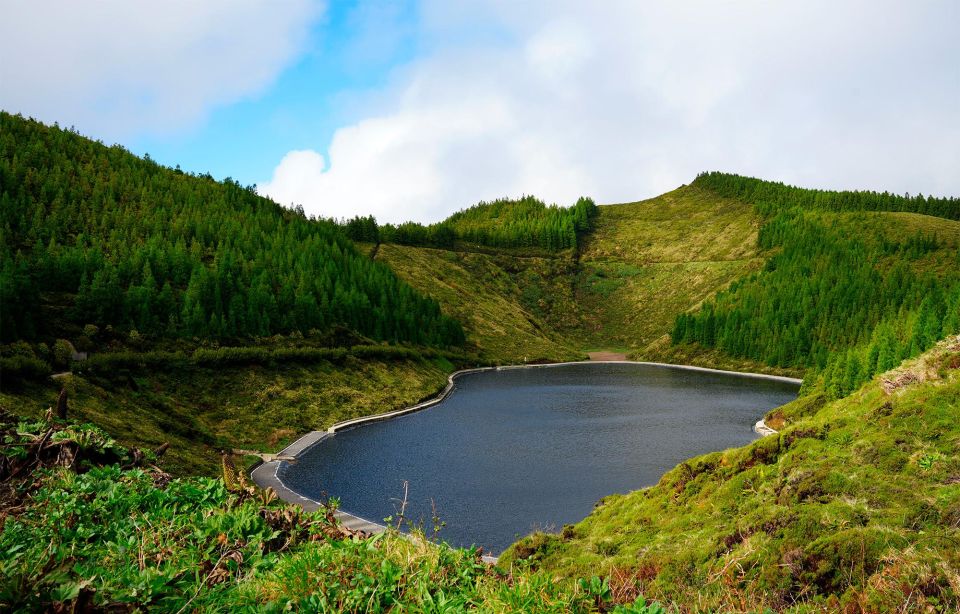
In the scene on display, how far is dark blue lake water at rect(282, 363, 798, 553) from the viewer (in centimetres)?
5125

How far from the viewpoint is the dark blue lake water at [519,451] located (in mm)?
51250

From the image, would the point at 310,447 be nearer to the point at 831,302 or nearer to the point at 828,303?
the point at 828,303

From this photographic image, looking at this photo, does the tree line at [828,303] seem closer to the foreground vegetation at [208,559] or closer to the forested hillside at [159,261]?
the forested hillside at [159,261]

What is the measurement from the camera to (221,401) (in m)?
85.4

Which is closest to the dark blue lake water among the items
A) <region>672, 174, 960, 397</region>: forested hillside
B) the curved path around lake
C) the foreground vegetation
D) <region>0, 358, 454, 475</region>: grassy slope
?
the curved path around lake

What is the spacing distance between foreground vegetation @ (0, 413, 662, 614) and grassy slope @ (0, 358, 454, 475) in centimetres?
4064

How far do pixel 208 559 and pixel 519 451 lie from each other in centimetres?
6705

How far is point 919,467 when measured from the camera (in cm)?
2167

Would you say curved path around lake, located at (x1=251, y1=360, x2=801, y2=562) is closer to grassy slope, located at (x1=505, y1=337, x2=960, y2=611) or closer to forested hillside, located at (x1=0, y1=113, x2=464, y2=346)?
grassy slope, located at (x1=505, y1=337, x2=960, y2=611)

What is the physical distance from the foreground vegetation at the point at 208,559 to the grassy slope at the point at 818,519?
3.77 metres

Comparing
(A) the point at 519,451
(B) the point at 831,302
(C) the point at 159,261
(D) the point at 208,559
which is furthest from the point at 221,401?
(B) the point at 831,302

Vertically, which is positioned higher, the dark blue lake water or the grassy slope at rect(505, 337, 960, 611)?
the grassy slope at rect(505, 337, 960, 611)

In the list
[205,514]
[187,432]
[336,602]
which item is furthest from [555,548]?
[187,432]

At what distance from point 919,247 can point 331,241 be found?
7728 inches
